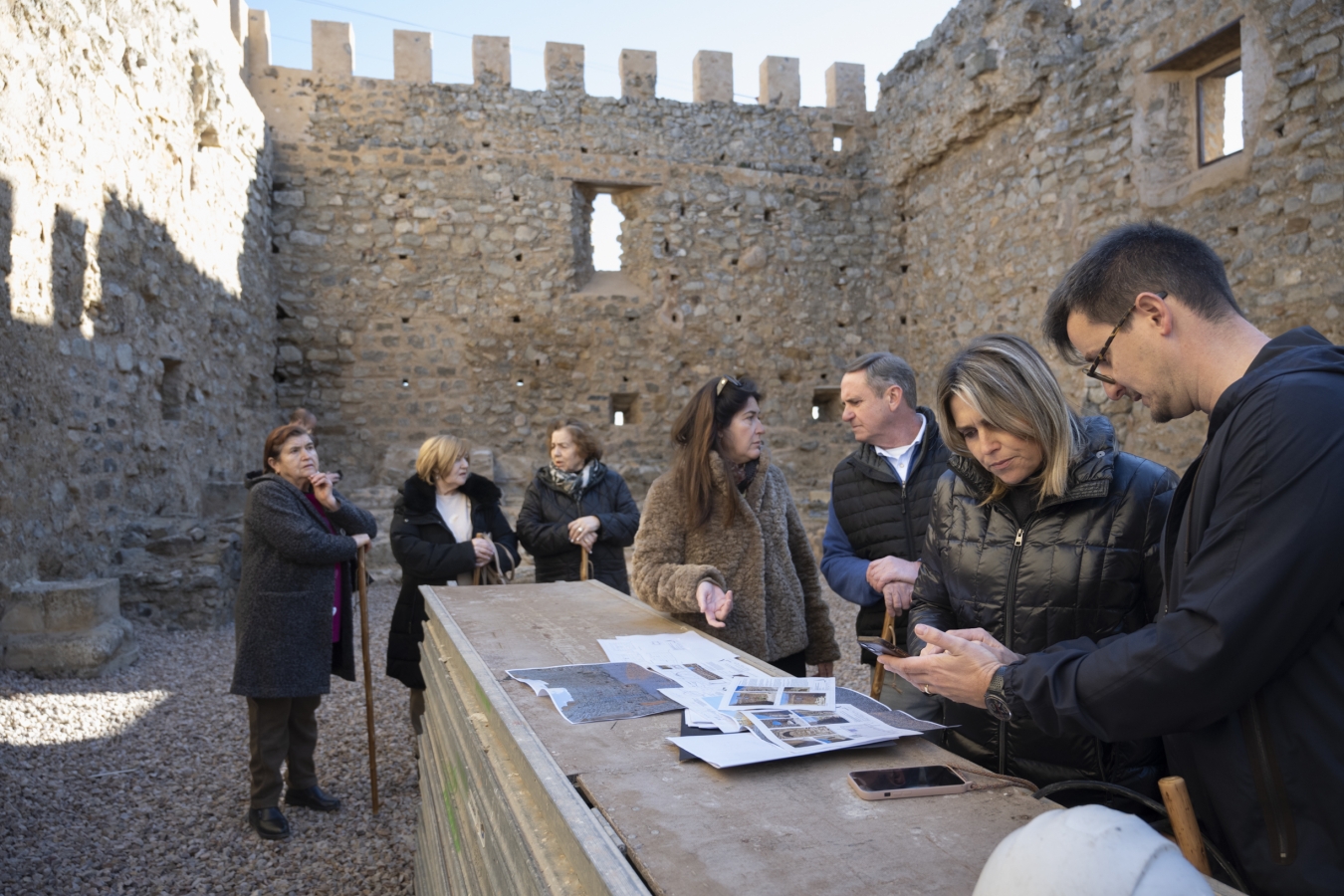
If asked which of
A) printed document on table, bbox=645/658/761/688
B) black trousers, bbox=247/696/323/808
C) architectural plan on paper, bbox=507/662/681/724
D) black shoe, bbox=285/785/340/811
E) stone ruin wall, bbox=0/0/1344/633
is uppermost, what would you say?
stone ruin wall, bbox=0/0/1344/633

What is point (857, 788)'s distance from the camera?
4.20ft

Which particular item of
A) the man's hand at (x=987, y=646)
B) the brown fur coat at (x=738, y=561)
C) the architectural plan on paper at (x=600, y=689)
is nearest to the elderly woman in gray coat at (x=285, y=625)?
the brown fur coat at (x=738, y=561)

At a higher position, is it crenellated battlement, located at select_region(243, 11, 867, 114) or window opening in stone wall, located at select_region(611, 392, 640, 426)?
crenellated battlement, located at select_region(243, 11, 867, 114)

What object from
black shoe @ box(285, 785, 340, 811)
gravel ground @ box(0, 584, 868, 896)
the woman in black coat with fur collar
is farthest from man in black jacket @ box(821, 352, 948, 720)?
black shoe @ box(285, 785, 340, 811)

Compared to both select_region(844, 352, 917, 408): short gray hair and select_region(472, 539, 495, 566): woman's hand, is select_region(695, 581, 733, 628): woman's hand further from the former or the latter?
select_region(472, 539, 495, 566): woman's hand

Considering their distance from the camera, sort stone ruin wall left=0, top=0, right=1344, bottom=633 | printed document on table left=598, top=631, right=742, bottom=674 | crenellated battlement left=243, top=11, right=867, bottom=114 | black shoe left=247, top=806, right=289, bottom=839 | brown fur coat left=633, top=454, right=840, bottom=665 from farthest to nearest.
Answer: crenellated battlement left=243, top=11, right=867, bottom=114 < stone ruin wall left=0, top=0, right=1344, bottom=633 < black shoe left=247, top=806, right=289, bottom=839 < brown fur coat left=633, top=454, right=840, bottom=665 < printed document on table left=598, top=631, right=742, bottom=674

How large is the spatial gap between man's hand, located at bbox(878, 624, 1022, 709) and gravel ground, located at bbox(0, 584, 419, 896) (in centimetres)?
238

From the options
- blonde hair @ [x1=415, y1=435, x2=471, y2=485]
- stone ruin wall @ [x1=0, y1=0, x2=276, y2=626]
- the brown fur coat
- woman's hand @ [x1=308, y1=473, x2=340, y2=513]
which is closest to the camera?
the brown fur coat

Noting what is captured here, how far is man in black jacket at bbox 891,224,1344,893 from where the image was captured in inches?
41.3

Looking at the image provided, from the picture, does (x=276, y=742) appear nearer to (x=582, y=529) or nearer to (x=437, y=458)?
(x=437, y=458)

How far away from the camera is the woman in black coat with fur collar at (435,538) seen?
3.93 m

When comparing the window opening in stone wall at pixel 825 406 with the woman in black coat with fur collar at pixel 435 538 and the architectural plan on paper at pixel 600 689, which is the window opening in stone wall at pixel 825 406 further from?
the architectural plan on paper at pixel 600 689

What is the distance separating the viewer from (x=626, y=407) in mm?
11211

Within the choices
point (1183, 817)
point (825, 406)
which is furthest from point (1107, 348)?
point (825, 406)
